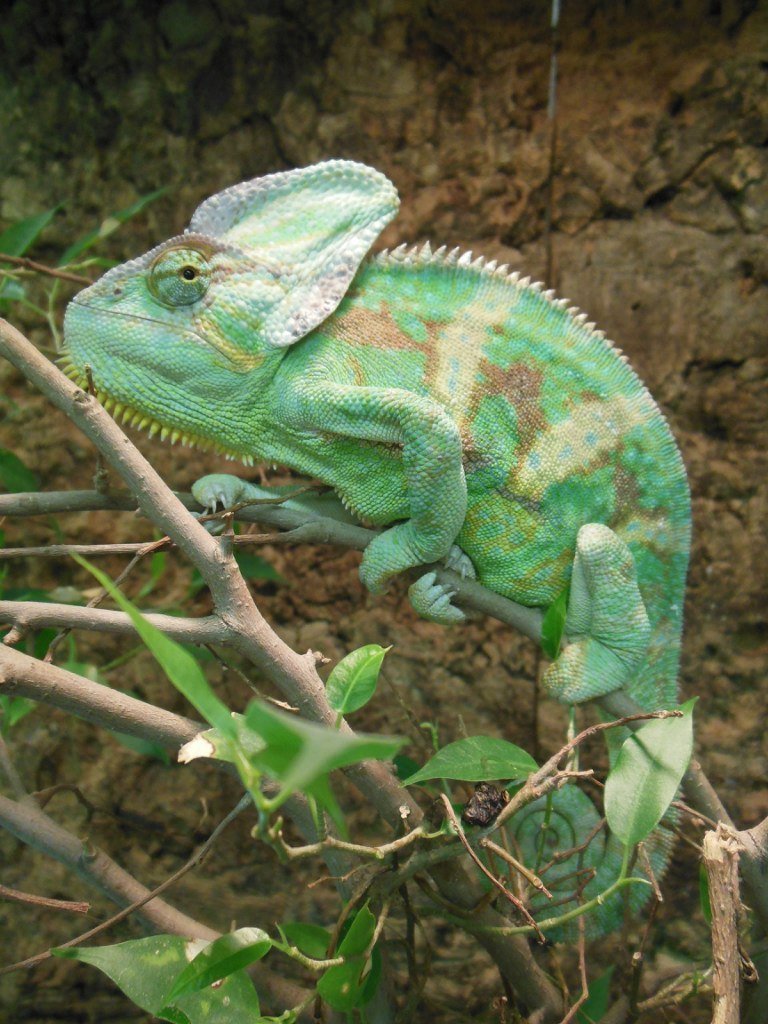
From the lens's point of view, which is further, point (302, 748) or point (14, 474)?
point (14, 474)

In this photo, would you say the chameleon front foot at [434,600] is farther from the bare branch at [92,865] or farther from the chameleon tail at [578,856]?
the bare branch at [92,865]

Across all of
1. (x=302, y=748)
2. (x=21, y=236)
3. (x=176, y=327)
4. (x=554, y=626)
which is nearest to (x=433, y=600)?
(x=554, y=626)

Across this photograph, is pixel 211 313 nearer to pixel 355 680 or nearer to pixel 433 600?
pixel 433 600

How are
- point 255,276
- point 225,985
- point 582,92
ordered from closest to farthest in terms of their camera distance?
1. point 225,985
2. point 255,276
3. point 582,92

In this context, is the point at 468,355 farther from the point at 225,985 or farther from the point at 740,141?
the point at 225,985

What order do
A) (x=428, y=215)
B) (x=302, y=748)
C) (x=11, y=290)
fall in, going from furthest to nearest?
(x=428, y=215) → (x=11, y=290) → (x=302, y=748)

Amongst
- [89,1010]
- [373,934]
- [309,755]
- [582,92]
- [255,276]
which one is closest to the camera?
[309,755]

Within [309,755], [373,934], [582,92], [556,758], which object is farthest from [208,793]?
[582,92]
